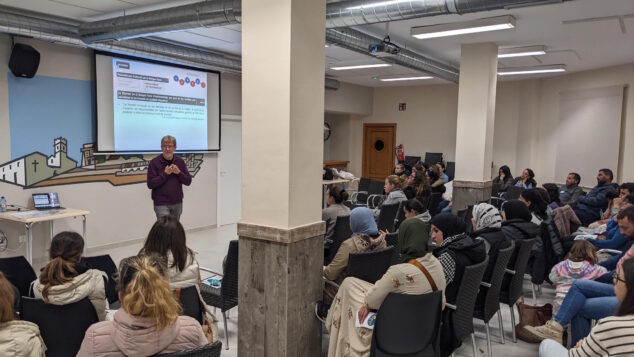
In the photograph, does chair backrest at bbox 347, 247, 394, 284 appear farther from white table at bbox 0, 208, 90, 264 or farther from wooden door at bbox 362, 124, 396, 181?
wooden door at bbox 362, 124, 396, 181

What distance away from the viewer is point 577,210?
599 centimetres

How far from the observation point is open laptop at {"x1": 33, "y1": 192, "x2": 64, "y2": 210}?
17.8ft

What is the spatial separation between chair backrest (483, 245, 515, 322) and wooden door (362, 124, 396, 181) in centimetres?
885

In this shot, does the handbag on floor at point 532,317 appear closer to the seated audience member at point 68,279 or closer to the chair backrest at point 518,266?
the chair backrest at point 518,266

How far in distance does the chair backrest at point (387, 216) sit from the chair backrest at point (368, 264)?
7.15 feet

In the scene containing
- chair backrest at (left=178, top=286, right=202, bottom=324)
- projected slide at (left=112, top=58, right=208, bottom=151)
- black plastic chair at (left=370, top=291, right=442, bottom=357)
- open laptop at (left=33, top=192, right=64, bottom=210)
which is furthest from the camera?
projected slide at (left=112, top=58, right=208, bottom=151)

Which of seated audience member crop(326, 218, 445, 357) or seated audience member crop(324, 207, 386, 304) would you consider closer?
seated audience member crop(326, 218, 445, 357)

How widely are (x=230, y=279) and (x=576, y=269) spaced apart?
2.63 m

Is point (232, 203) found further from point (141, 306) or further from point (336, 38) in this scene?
point (141, 306)

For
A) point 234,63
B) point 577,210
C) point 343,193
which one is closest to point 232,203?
point 234,63

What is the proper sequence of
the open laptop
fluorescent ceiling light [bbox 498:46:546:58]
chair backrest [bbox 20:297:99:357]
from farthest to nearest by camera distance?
fluorescent ceiling light [bbox 498:46:546:58]
the open laptop
chair backrest [bbox 20:297:99:357]

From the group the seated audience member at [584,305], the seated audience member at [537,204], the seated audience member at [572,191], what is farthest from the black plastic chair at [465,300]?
the seated audience member at [572,191]

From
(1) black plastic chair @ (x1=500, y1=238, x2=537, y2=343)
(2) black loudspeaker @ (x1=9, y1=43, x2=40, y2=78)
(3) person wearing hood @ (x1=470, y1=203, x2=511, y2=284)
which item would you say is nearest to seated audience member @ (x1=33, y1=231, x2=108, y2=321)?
(3) person wearing hood @ (x1=470, y1=203, x2=511, y2=284)

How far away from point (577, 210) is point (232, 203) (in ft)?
18.6
